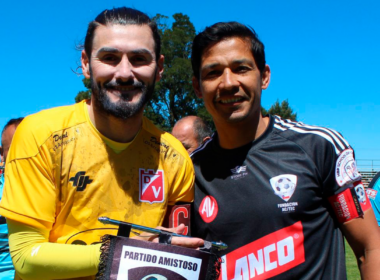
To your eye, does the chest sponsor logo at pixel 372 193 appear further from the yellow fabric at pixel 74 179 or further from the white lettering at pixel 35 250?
the white lettering at pixel 35 250

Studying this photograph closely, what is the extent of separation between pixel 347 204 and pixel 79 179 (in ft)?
Result: 4.99

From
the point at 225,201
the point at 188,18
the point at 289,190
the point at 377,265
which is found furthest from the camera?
the point at 188,18

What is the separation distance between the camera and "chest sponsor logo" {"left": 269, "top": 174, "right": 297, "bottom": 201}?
232 centimetres

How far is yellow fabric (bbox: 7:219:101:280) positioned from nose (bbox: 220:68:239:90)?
1.23 meters

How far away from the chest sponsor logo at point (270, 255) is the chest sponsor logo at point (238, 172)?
404 millimetres

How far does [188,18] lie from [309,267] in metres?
33.1

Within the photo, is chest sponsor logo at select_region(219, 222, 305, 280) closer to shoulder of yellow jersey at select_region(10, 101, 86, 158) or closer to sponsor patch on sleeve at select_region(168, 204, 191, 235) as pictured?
sponsor patch on sleeve at select_region(168, 204, 191, 235)

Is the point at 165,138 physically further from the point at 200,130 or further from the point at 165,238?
the point at 200,130

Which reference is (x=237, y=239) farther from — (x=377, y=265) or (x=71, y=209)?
(x=71, y=209)

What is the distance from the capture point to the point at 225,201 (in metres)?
2.48

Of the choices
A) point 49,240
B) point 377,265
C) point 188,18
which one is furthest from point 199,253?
point 188,18

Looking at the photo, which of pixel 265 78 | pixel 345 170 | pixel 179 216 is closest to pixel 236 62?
pixel 265 78

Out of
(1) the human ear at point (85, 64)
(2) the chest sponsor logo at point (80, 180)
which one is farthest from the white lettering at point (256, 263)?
(1) the human ear at point (85, 64)

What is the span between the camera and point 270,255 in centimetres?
231
